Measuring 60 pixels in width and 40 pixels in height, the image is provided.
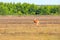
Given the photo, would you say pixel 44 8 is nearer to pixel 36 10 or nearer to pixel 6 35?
pixel 36 10

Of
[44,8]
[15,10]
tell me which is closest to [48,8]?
[44,8]

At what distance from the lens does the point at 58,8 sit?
6216cm

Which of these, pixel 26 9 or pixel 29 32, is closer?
pixel 29 32

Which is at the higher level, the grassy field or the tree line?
the grassy field

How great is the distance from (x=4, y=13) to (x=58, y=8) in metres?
10.8

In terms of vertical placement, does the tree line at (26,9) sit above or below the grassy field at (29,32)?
below

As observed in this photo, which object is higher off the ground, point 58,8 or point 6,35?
point 6,35

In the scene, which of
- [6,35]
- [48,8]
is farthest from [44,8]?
[6,35]

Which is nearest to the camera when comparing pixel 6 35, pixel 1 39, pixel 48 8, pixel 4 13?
pixel 1 39

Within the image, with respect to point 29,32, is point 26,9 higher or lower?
lower

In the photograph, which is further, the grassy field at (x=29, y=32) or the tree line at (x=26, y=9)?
the tree line at (x=26, y=9)

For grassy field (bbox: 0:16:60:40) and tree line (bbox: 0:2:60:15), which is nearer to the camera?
grassy field (bbox: 0:16:60:40)

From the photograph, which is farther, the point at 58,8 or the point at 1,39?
the point at 58,8

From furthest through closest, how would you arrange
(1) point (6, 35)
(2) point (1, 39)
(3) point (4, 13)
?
(3) point (4, 13)
(1) point (6, 35)
(2) point (1, 39)
